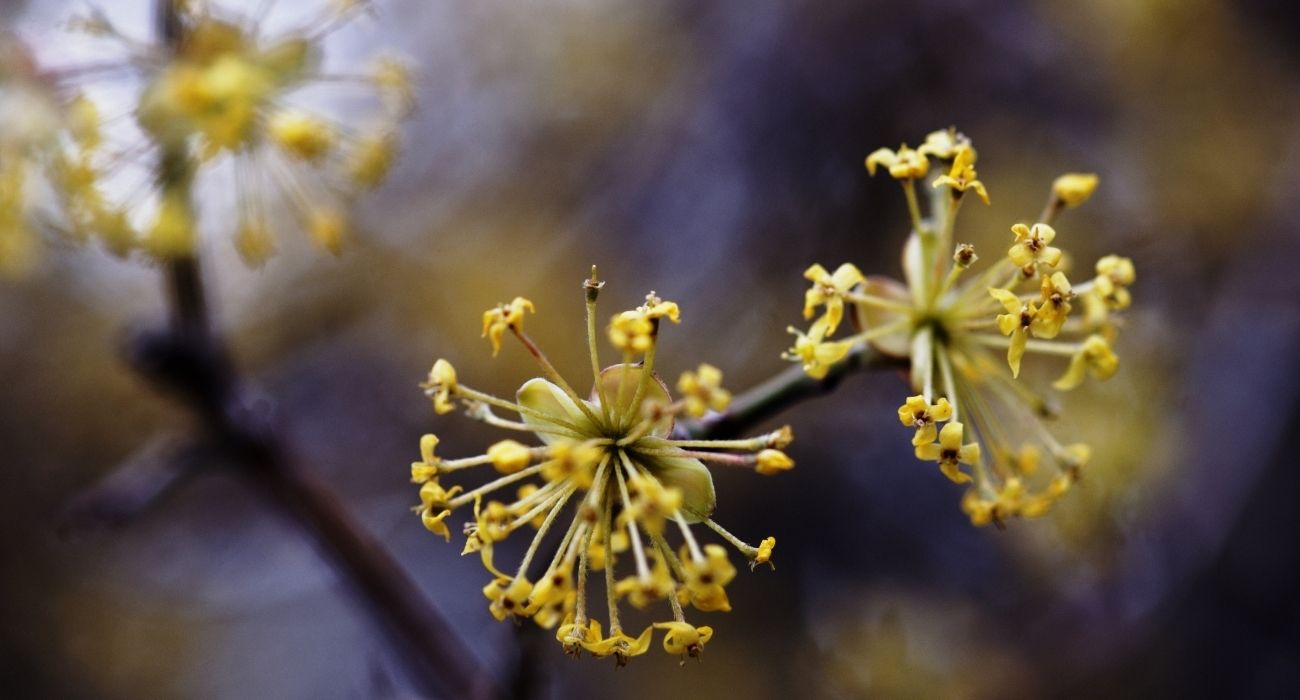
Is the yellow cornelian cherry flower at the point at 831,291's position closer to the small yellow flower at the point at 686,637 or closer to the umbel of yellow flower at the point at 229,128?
the small yellow flower at the point at 686,637

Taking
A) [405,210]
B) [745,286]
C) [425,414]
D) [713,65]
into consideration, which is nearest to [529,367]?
[425,414]

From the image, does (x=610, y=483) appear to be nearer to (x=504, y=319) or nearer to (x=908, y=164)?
(x=504, y=319)

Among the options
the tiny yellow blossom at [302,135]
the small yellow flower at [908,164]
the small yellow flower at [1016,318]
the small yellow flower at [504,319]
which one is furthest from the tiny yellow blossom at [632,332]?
the tiny yellow blossom at [302,135]

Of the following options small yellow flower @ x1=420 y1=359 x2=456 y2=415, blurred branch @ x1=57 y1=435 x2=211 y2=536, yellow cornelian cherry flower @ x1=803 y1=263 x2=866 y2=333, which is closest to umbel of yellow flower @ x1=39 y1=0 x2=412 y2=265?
blurred branch @ x1=57 y1=435 x2=211 y2=536

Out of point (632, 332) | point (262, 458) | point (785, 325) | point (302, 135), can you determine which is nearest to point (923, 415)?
point (632, 332)

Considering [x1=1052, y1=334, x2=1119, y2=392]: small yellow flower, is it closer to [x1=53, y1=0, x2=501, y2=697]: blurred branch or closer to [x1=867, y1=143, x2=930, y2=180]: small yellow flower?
[x1=867, y1=143, x2=930, y2=180]: small yellow flower

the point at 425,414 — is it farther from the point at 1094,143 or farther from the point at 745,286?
the point at 1094,143
